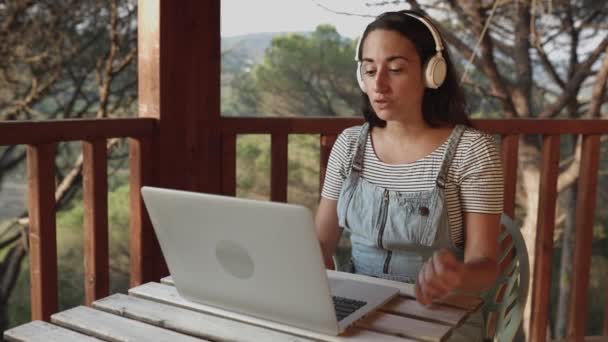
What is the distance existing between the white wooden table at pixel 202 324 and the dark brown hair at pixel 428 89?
578 millimetres

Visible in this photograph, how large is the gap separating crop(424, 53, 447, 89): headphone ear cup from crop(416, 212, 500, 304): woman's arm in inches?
12.9

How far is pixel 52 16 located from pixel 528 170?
4424mm

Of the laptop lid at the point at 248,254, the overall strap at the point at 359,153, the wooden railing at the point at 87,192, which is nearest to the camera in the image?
the laptop lid at the point at 248,254

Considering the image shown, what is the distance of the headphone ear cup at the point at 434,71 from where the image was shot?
4.93 ft

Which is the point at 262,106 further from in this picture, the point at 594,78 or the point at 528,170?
the point at 594,78

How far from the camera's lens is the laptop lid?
0.91m

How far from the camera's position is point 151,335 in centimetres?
104

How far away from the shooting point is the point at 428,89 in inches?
64.6

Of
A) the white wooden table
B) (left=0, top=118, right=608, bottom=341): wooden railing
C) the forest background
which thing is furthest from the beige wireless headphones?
the forest background

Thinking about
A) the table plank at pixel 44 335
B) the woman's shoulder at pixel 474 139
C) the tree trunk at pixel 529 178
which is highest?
the woman's shoulder at pixel 474 139

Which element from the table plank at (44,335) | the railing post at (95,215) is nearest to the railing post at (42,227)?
the railing post at (95,215)

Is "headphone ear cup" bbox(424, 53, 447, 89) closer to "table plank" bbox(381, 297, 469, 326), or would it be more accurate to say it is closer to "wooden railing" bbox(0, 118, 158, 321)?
"table plank" bbox(381, 297, 469, 326)

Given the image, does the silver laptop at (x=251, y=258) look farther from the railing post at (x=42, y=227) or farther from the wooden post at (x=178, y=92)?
the wooden post at (x=178, y=92)

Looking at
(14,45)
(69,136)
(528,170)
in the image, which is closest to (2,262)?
(14,45)
